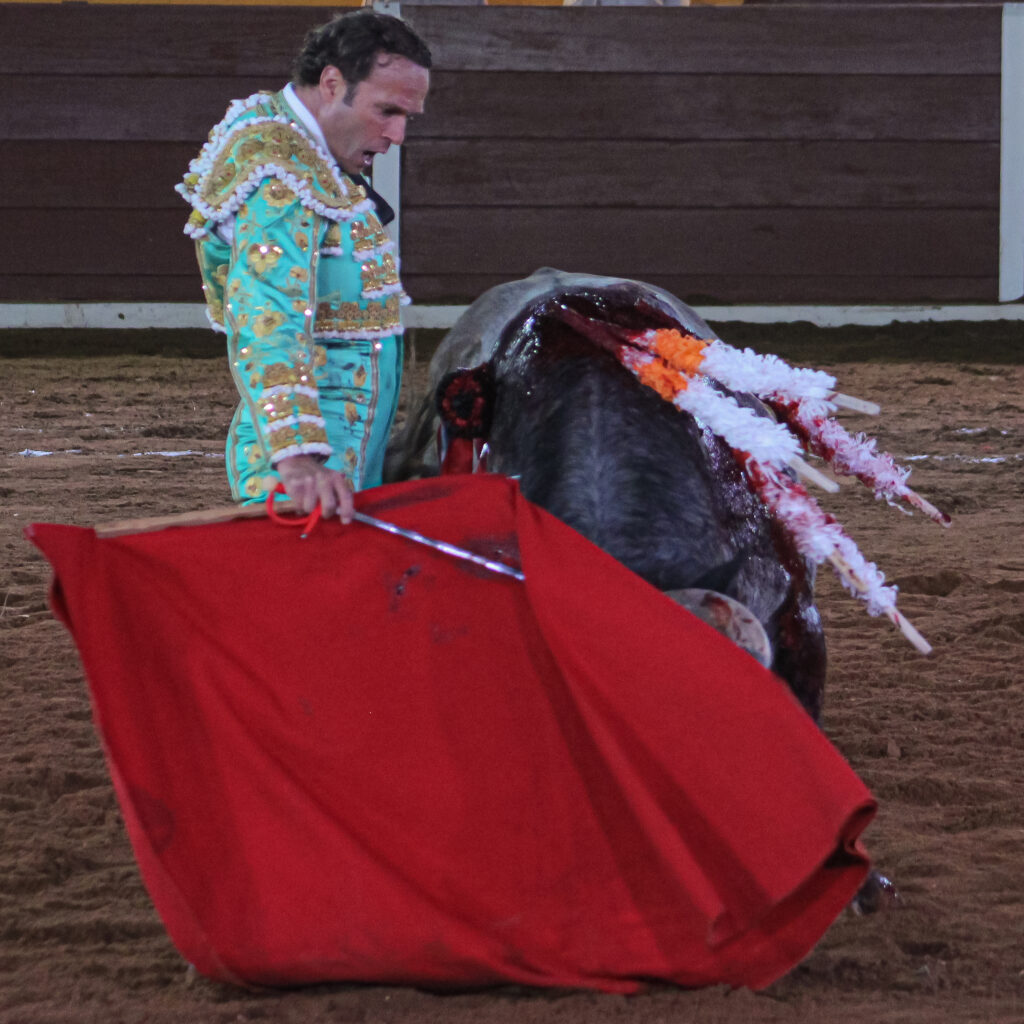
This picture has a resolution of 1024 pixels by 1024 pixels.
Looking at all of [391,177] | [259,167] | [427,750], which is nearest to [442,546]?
[427,750]

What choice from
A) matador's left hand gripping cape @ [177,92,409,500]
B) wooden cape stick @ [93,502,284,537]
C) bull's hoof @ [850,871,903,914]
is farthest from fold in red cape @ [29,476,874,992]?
bull's hoof @ [850,871,903,914]

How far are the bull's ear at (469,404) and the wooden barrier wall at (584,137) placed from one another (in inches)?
166

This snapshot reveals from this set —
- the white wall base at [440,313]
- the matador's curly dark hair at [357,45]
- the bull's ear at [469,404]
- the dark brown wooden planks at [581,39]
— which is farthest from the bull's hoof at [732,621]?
the dark brown wooden planks at [581,39]

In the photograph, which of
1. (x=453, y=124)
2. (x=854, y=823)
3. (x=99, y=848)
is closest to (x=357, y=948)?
(x=854, y=823)

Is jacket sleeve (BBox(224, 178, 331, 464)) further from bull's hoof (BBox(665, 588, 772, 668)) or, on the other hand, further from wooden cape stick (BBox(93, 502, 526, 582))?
bull's hoof (BBox(665, 588, 772, 668))

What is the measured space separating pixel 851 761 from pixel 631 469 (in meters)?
0.72

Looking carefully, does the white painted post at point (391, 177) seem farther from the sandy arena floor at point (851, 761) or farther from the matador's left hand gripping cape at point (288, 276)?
the matador's left hand gripping cape at point (288, 276)

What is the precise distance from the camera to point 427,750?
1.48m

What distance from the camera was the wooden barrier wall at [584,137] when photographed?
6.18 metres

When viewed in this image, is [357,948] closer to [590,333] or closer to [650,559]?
[650,559]

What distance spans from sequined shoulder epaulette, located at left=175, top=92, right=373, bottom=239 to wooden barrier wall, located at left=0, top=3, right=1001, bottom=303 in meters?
4.49

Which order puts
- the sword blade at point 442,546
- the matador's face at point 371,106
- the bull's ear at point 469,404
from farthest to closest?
the bull's ear at point 469,404 < the matador's face at point 371,106 < the sword blade at point 442,546

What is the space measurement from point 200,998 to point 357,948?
0.18 metres

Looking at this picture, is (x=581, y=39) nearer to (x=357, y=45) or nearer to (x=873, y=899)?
(x=357, y=45)
